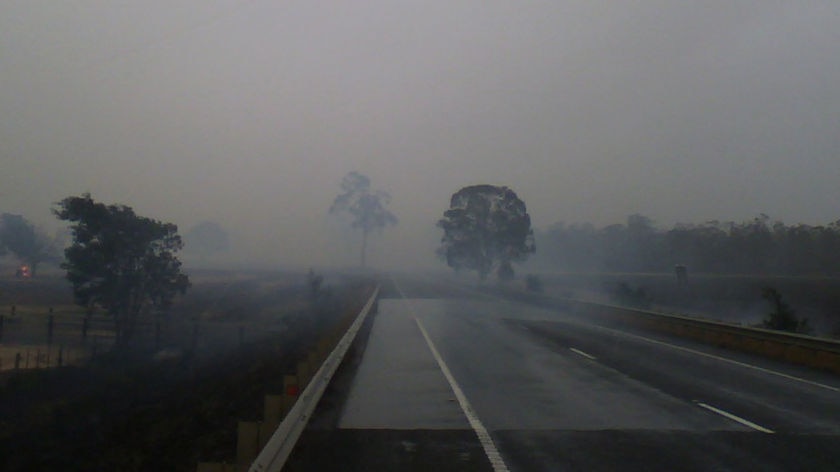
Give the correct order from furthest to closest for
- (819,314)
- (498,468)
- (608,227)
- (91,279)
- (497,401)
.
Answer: (608,227), (819,314), (91,279), (497,401), (498,468)

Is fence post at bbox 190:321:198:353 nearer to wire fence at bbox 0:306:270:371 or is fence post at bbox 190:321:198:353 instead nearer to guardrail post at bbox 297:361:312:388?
wire fence at bbox 0:306:270:371

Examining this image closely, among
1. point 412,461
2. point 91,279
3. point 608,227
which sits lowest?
point 412,461

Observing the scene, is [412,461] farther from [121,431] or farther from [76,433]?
Result: [76,433]

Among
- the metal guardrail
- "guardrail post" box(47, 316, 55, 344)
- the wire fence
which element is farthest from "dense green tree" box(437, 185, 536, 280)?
the metal guardrail

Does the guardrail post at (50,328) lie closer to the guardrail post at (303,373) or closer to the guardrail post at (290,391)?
the guardrail post at (303,373)

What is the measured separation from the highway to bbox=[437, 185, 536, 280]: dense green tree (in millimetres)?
55969

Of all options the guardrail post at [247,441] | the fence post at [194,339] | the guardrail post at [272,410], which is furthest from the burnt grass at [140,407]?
the guardrail post at [247,441]

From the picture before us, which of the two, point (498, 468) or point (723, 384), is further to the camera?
point (723, 384)

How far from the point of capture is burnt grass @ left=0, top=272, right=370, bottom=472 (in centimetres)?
1267

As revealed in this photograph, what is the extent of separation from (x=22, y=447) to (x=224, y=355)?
13.5 m

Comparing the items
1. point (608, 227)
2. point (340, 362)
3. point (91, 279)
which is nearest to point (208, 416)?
point (340, 362)

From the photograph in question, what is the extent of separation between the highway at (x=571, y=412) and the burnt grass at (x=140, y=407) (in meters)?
2.11

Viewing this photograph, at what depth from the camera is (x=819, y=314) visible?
38.5 meters

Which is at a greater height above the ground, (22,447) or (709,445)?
(709,445)
